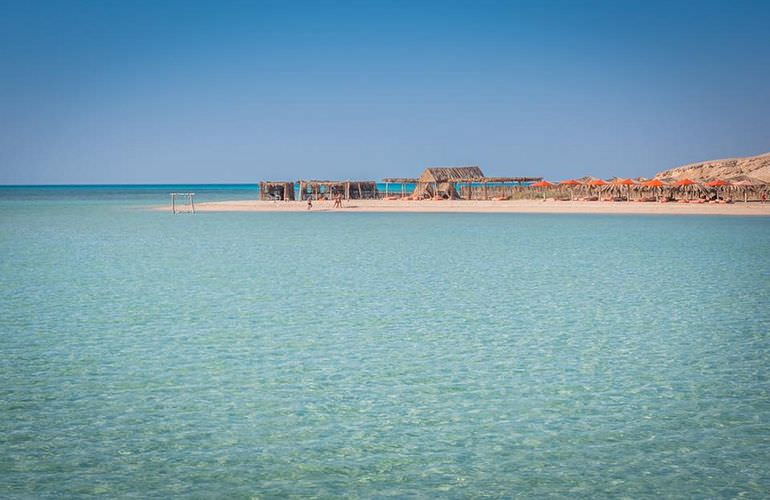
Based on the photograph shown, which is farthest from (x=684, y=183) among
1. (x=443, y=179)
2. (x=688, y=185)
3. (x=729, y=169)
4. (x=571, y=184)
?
(x=729, y=169)

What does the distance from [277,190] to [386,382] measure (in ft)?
196

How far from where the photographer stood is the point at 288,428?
614cm

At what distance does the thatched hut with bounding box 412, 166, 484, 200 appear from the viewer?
A: 5812 centimetres

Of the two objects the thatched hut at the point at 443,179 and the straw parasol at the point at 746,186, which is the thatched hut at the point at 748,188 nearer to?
the straw parasol at the point at 746,186

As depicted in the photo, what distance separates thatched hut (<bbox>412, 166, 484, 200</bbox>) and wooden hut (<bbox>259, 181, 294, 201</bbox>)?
445 inches

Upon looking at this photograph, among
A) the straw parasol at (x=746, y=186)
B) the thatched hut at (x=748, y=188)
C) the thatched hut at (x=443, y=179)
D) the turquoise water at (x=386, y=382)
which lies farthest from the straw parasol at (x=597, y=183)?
the turquoise water at (x=386, y=382)

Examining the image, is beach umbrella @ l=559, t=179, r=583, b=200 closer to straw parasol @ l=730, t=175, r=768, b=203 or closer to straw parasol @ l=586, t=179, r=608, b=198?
straw parasol @ l=586, t=179, r=608, b=198

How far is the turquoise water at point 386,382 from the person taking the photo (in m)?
5.21

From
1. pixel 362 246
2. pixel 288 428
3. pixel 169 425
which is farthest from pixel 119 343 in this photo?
pixel 362 246

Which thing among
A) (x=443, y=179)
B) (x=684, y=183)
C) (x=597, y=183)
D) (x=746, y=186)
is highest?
(x=443, y=179)

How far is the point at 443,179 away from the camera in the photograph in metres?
58.6

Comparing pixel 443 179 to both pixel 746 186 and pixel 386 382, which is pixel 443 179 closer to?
pixel 746 186

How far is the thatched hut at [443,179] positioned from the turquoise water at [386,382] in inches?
1632

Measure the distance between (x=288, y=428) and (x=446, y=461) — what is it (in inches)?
56.6
